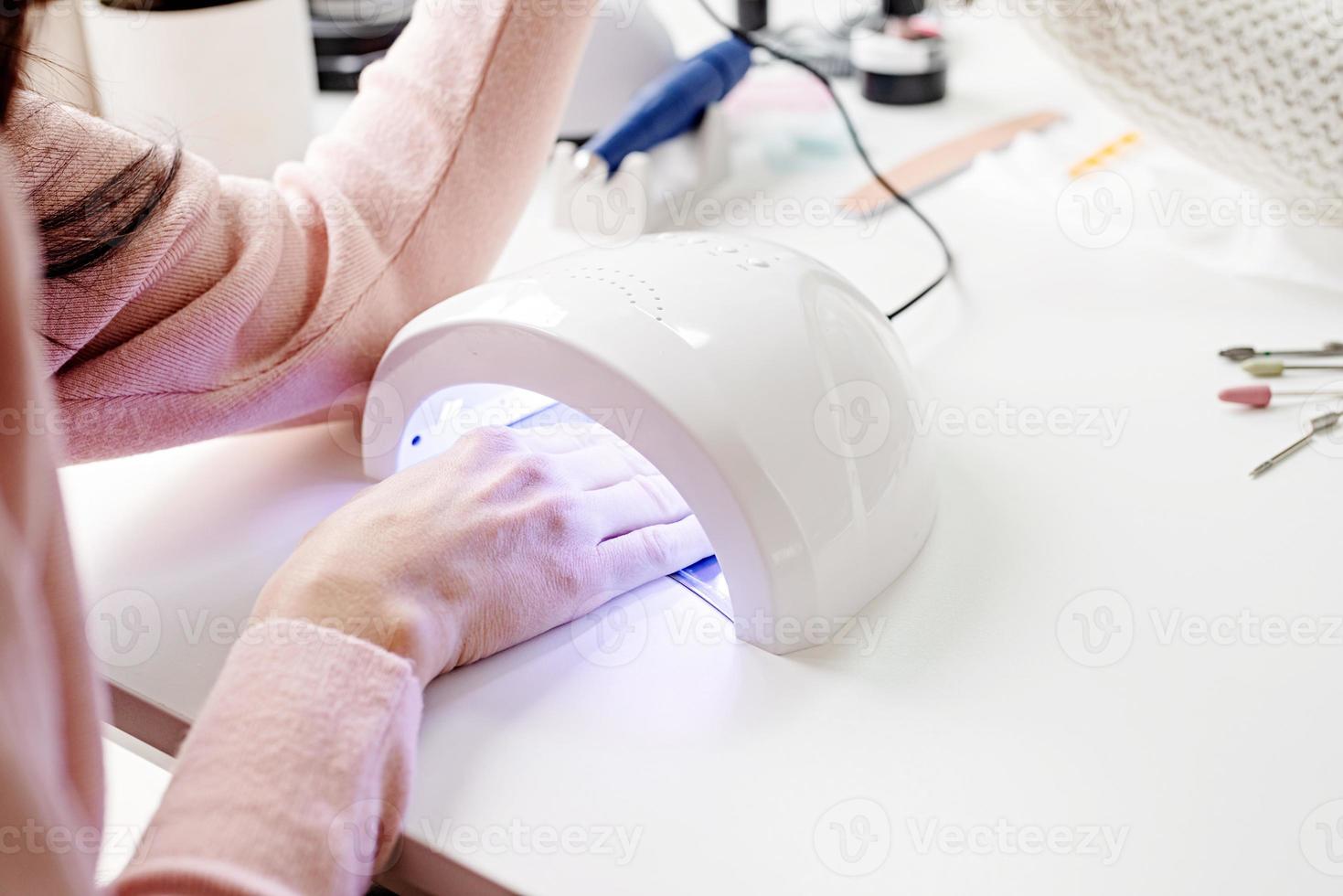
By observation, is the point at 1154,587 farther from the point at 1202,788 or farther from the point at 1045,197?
the point at 1045,197

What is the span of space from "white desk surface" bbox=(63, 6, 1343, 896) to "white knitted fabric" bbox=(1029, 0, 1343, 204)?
0.09 metres

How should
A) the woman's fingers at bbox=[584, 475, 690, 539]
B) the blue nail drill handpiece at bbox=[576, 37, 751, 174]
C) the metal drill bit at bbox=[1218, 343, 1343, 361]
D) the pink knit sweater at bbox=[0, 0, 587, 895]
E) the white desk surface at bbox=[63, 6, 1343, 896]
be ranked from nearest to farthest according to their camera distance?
the pink knit sweater at bbox=[0, 0, 587, 895] < the white desk surface at bbox=[63, 6, 1343, 896] < the woman's fingers at bbox=[584, 475, 690, 539] < the metal drill bit at bbox=[1218, 343, 1343, 361] < the blue nail drill handpiece at bbox=[576, 37, 751, 174]

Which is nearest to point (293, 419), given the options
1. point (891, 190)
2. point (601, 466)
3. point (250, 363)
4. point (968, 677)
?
point (250, 363)

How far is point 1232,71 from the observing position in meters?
0.63

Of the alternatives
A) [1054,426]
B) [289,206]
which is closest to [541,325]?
[289,206]

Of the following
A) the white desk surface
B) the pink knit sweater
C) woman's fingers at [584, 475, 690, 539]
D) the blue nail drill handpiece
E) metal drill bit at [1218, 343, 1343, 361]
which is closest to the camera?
the pink knit sweater

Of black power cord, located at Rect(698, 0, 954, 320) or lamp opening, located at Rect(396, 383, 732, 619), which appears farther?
black power cord, located at Rect(698, 0, 954, 320)

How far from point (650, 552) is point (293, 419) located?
193mm

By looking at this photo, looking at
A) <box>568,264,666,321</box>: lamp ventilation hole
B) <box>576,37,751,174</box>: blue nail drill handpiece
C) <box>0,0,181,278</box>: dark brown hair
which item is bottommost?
<box>576,37,751,174</box>: blue nail drill handpiece

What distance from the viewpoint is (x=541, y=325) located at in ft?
1.42

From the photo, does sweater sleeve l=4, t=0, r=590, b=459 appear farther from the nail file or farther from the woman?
the nail file

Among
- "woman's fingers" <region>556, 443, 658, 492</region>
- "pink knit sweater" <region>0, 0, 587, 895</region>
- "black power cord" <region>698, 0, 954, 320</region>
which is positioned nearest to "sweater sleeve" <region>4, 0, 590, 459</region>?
"pink knit sweater" <region>0, 0, 587, 895</region>

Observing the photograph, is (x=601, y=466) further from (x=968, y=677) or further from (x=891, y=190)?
(x=891, y=190)

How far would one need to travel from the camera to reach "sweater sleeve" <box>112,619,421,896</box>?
1.08ft
